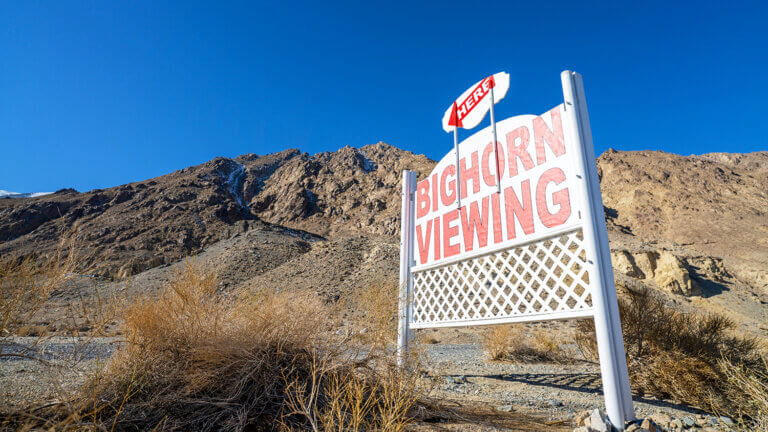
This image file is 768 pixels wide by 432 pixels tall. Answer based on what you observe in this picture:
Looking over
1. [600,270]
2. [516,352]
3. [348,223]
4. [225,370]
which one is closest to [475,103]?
[600,270]

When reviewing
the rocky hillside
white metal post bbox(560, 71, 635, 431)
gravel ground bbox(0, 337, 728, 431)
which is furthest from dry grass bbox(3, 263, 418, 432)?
the rocky hillside

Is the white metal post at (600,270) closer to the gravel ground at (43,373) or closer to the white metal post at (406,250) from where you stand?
the white metal post at (406,250)

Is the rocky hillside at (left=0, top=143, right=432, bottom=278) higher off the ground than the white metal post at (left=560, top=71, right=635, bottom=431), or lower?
higher

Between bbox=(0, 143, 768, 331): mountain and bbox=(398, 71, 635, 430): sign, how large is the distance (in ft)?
40.3

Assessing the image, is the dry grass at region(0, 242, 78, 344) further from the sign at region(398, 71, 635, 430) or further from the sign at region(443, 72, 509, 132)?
the sign at region(443, 72, 509, 132)

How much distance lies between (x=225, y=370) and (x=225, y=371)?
0.7 inches

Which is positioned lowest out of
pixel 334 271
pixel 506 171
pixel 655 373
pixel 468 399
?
pixel 468 399

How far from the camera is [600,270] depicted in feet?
9.90

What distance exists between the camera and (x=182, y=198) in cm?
5350

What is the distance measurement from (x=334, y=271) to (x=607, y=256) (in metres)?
26.6

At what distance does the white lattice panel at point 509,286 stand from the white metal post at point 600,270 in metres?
0.15

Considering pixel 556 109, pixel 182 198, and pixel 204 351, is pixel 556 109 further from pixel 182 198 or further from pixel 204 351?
pixel 182 198

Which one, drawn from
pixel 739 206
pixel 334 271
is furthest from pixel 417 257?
pixel 739 206

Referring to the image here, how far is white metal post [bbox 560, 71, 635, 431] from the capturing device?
2768 mm
